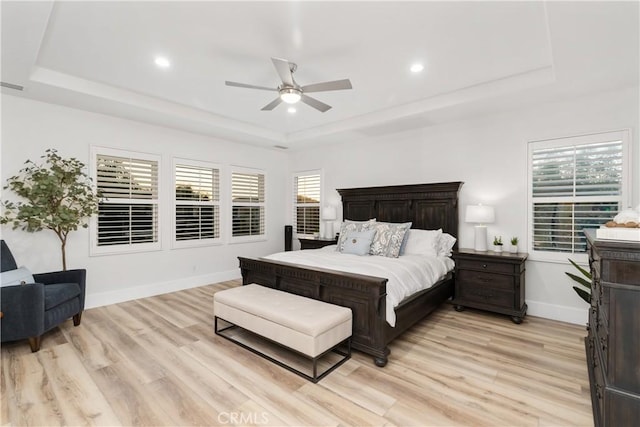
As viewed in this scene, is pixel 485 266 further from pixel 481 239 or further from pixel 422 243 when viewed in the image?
pixel 422 243

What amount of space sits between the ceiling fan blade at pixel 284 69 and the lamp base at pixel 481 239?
10.2 ft

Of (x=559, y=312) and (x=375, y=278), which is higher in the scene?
(x=375, y=278)

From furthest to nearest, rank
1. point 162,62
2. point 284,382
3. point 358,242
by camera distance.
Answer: point 358,242, point 162,62, point 284,382

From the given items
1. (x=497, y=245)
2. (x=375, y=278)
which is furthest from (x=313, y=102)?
(x=497, y=245)

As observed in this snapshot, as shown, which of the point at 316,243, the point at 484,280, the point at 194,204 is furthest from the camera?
the point at 316,243

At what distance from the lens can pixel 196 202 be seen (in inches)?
211

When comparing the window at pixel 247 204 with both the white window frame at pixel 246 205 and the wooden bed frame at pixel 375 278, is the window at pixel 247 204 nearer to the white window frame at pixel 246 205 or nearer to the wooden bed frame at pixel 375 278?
the white window frame at pixel 246 205

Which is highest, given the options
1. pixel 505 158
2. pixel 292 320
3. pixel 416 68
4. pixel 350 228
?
pixel 416 68

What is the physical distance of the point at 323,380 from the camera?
8.02 feet

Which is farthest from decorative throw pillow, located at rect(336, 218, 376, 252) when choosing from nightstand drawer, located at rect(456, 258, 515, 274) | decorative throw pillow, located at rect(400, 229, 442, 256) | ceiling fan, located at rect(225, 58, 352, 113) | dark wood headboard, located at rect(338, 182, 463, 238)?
ceiling fan, located at rect(225, 58, 352, 113)

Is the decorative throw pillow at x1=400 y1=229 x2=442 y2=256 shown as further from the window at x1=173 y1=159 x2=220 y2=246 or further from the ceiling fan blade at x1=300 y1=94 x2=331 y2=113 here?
the window at x1=173 y1=159 x2=220 y2=246

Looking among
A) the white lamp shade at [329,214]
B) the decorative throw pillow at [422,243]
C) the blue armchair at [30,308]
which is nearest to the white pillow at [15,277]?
the blue armchair at [30,308]

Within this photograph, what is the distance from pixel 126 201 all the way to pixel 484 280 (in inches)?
204

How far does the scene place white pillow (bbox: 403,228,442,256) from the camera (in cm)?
412
